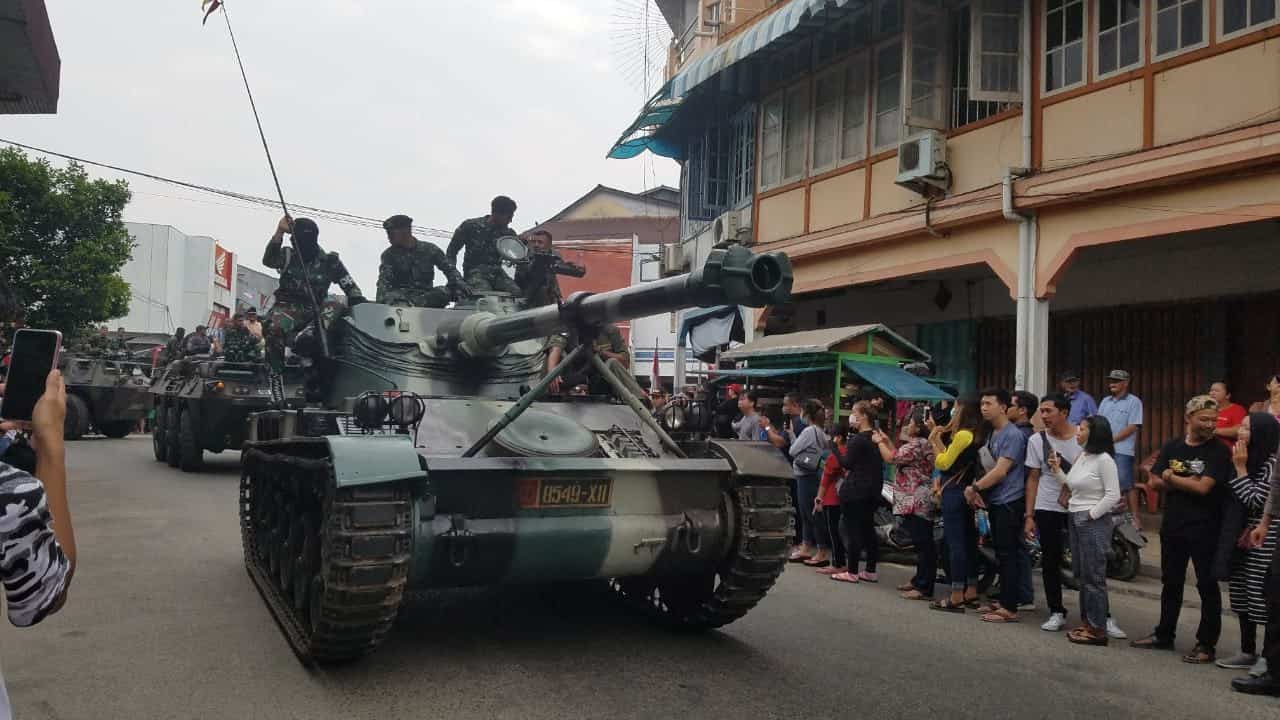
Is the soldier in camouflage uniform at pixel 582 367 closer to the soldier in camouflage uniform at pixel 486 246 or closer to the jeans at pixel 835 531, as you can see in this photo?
the soldier in camouflage uniform at pixel 486 246

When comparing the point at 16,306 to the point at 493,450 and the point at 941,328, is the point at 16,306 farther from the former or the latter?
the point at 941,328

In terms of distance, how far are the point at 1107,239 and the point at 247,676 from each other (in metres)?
9.00

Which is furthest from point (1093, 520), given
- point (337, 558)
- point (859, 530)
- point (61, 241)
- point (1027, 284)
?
point (61, 241)

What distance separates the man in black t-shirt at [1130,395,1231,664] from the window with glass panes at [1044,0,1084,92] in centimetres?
622

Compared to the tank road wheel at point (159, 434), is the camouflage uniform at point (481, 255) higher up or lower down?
higher up

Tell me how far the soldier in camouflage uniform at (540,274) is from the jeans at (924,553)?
10.5ft

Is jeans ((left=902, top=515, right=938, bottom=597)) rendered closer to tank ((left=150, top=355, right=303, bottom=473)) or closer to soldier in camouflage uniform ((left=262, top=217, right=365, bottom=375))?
soldier in camouflage uniform ((left=262, top=217, right=365, bottom=375))

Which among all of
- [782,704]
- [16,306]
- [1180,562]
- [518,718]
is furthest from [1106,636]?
[16,306]

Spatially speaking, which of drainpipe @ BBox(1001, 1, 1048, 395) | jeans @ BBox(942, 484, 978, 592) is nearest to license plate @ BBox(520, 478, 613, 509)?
jeans @ BBox(942, 484, 978, 592)

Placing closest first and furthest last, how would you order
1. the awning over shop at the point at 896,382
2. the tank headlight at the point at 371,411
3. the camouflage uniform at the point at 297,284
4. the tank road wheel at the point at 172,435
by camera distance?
the tank headlight at the point at 371,411 < the camouflage uniform at the point at 297,284 < the awning over shop at the point at 896,382 < the tank road wheel at the point at 172,435

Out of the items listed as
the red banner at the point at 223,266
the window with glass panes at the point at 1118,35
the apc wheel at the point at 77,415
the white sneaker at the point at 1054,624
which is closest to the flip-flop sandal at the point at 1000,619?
the white sneaker at the point at 1054,624

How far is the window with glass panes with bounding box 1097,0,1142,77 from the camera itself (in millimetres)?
10383

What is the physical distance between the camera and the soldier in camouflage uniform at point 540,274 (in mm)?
8312

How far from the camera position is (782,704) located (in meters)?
4.71
